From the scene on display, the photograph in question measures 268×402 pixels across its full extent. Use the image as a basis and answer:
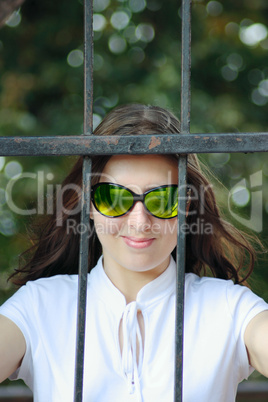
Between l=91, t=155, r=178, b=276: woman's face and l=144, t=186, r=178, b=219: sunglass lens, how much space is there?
0.02 m

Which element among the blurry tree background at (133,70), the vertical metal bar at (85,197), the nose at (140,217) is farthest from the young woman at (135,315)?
the blurry tree background at (133,70)

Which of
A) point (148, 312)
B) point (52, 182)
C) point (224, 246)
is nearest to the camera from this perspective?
point (148, 312)

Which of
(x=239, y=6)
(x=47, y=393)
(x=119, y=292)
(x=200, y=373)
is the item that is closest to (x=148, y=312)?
(x=119, y=292)

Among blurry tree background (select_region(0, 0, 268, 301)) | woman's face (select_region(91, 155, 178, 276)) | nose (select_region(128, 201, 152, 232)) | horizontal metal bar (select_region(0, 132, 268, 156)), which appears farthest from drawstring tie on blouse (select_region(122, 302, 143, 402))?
blurry tree background (select_region(0, 0, 268, 301))

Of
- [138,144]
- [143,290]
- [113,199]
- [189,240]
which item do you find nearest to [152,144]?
[138,144]

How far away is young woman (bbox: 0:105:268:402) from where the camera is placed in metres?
1.38

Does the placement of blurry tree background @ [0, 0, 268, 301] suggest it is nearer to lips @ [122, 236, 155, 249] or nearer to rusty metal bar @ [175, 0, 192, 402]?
lips @ [122, 236, 155, 249]

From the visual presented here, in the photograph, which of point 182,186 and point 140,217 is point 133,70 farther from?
point 182,186

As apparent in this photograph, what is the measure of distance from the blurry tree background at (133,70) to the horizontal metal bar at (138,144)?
2.78 m

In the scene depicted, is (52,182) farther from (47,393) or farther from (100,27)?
(47,393)

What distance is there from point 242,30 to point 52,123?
158 centimetres

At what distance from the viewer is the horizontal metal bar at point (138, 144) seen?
3.66 feet

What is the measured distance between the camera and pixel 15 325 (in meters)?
1.40

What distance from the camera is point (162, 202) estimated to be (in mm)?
1365
